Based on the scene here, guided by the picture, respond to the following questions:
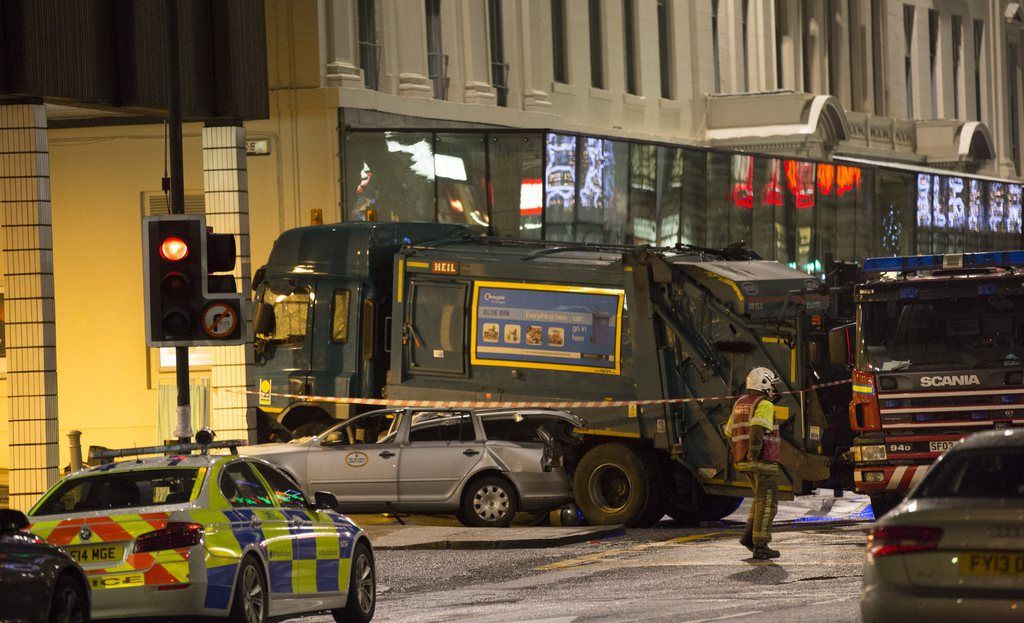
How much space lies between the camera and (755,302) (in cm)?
2189

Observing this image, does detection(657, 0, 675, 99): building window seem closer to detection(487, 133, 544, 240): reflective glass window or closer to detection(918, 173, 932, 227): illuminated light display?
detection(918, 173, 932, 227): illuminated light display

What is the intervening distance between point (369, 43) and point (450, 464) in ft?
44.0

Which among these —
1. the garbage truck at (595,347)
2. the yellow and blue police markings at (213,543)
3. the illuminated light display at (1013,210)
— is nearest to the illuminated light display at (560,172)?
the garbage truck at (595,347)

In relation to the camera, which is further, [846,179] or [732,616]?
[846,179]

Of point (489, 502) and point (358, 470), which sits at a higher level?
point (358, 470)

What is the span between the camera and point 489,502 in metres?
22.1

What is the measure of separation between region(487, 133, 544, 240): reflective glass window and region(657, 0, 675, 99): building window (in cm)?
1271

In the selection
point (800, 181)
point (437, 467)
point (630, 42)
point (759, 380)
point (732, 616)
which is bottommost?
point (732, 616)

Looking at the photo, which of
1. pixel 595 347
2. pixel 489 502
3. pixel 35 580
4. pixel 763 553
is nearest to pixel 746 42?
pixel 595 347

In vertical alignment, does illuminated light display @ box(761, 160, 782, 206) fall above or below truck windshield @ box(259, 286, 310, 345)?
above

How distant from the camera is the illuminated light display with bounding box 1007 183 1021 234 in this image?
53.9m

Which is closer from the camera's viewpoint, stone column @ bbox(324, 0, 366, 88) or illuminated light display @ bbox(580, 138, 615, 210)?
stone column @ bbox(324, 0, 366, 88)

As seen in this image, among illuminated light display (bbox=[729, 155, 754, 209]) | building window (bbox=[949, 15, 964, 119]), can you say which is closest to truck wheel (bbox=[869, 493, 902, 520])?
illuminated light display (bbox=[729, 155, 754, 209])

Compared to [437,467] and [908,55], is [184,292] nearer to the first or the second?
[437,467]
